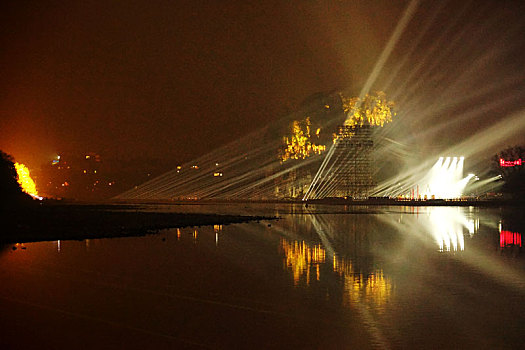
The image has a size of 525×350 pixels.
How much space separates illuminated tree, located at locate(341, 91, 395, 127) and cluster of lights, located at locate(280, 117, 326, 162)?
7.59m

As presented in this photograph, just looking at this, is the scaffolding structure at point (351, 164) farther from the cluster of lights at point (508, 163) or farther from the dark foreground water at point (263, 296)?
the dark foreground water at point (263, 296)

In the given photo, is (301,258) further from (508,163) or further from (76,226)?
(508,163)

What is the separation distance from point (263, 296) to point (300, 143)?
94.5 meters

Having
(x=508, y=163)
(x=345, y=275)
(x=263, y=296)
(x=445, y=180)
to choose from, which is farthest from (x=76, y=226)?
(x=508, y=163)

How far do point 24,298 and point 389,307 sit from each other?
6818 millimetres

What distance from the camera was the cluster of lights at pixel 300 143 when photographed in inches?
4173

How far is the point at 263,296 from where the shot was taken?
1274 cm

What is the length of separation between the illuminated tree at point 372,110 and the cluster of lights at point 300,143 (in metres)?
7.59

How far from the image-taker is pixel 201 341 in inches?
362

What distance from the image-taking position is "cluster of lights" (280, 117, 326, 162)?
106000 millimetres

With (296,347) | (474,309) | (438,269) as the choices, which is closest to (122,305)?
(296,347)

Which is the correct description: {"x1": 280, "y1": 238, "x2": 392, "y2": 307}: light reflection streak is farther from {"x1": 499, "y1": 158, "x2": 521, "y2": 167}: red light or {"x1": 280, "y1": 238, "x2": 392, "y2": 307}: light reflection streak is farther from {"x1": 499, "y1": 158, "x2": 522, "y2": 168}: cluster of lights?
{"x1": 499, "y1": 158, "x2": 521, "y2": 167}: red light

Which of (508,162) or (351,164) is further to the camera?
(508,162)

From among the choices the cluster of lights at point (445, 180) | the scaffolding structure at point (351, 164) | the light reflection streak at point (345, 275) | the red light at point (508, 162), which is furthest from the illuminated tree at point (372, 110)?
the light reflection streak at point (345, 275)
